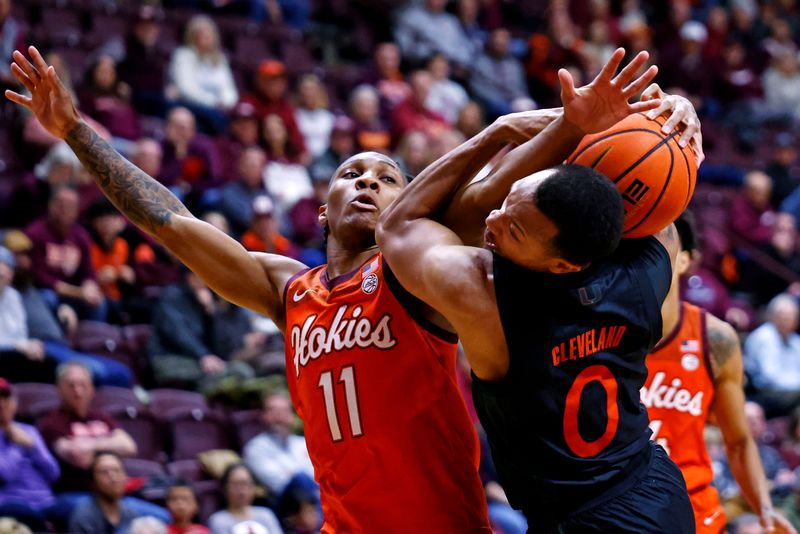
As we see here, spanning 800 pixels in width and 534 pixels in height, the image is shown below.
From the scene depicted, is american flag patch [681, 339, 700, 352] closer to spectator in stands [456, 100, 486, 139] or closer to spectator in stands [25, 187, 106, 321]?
spectator in stands [25, 187, 106, 321]

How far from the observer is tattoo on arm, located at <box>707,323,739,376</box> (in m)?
5.34

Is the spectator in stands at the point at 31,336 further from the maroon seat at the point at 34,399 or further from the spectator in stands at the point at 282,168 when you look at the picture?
the spectator in stands at the point at 282,168

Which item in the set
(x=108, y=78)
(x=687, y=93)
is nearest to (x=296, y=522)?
(x=108, y=78)

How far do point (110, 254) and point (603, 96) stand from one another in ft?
22.0

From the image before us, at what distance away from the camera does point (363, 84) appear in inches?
521

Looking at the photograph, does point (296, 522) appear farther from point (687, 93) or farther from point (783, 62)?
point (783, 62)

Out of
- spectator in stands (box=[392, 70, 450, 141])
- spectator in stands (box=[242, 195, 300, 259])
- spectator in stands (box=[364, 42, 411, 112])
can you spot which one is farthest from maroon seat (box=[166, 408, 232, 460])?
spectator in stands (box=[364, 42, 411, 112])

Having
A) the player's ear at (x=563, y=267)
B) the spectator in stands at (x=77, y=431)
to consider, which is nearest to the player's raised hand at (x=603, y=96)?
the player's ear at (x=563, y=267)

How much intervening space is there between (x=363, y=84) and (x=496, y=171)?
388 inches

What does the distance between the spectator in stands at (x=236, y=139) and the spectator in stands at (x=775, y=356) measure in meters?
5.10

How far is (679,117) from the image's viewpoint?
3.64m

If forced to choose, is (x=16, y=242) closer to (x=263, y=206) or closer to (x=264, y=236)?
(x=264, y=236)

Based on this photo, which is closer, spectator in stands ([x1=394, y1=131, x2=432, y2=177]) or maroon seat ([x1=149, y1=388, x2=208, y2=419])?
maroon seat ([x1=149, y1=388, x2=208, y2=419])

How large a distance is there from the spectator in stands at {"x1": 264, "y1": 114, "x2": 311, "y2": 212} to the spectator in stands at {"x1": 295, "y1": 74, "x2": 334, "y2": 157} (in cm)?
65
